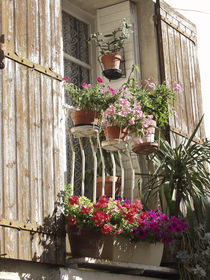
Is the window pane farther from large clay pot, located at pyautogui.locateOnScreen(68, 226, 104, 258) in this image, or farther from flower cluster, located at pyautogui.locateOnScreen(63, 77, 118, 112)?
large clay pot, located at pyautogui.locateOnScreen(68, 226, 104, 258)

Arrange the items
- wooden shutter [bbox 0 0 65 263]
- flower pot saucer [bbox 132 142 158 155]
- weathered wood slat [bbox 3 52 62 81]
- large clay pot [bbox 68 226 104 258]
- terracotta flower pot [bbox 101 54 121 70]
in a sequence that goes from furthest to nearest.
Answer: terracotta flower pot [bbox 101 54 121 70]
flower pot saucer [bbox 132 142 158 155]
large clay pot [bbox 68 226 104 258]
weathered wood slat [bbox 3 52 62 81]
wooden shutter [bbox 0 0 65 263]

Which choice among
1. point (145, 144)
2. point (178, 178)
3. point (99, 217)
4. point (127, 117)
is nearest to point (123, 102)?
point (127, 117)

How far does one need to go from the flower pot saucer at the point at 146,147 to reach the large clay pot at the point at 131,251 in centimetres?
82

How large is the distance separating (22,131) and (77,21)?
2548 mm

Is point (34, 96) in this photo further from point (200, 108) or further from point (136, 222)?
point (200, 108)

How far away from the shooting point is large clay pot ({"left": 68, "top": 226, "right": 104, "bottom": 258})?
5.58 m

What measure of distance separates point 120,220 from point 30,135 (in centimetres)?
96

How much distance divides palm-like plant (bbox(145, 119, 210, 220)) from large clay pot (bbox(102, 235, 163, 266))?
2.02 feet

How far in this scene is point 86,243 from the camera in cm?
558

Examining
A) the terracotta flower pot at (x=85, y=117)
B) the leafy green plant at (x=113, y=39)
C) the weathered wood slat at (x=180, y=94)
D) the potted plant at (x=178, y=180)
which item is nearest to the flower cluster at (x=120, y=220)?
the potted plant at (x=178, y=180)

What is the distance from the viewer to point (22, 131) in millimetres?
5426

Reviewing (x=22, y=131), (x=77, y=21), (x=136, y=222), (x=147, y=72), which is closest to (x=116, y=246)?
(x=136, y=222)

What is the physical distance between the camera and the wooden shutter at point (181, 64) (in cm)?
749

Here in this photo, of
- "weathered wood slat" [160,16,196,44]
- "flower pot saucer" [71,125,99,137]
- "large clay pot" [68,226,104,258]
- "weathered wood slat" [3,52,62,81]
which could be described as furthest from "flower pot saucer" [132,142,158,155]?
"weathered wood slat" [160,16,196,44]
